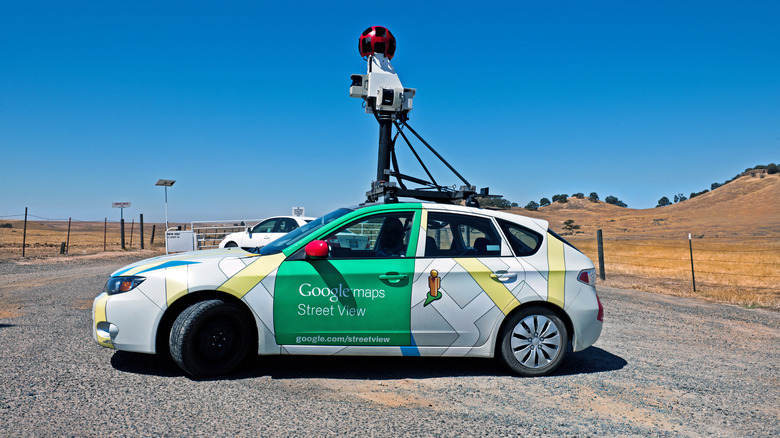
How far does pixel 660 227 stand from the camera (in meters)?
65.9

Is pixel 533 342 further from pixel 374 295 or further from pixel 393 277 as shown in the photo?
pixel 374 295

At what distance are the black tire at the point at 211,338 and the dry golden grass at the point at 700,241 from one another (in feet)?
35.0

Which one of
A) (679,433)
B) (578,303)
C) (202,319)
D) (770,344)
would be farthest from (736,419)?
(202,319)

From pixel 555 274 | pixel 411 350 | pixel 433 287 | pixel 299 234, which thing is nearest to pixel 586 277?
pixel 555 274

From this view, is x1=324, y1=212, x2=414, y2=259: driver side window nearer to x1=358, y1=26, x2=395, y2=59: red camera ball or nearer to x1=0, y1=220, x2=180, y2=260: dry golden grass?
x1=358, y1=26, x2=395, y2=59: red camera ball

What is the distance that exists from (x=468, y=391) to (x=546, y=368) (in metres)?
0.93

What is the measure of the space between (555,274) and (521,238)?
47cm

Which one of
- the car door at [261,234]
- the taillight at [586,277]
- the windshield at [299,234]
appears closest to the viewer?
the windshield at [299,234]

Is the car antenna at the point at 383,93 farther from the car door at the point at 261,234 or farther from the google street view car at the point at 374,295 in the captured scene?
the car door at the point at 261,234

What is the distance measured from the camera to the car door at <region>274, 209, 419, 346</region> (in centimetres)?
484

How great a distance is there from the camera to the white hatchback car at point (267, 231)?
1670cm

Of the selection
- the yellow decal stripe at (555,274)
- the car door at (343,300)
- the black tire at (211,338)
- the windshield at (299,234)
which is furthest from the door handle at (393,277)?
the yellow decal stripe at (555,274)

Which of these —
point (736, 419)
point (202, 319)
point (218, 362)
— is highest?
point (202, 319)

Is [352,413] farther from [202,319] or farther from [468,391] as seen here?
[202,319]
